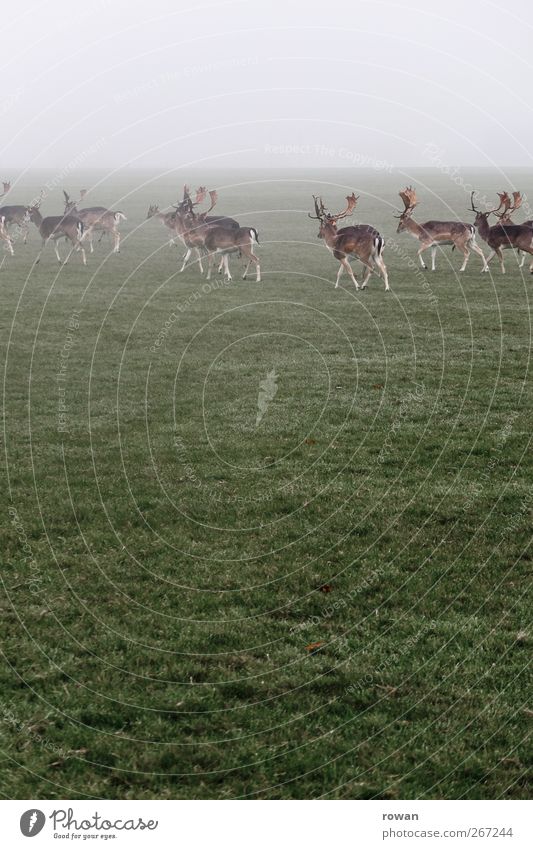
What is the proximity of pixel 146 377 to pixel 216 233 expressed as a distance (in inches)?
602

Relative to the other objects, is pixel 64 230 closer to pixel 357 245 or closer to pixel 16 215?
pixel 16 215

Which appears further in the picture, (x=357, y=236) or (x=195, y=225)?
(x=195, y=225)

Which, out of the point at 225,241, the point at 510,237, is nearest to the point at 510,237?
the point at 510,237

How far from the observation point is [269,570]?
8984 millimetres

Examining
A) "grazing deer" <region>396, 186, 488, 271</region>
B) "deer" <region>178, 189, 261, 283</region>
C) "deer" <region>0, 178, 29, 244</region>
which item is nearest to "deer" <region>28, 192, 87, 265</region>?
"deer" <region>0, 178, 29, 244</region>

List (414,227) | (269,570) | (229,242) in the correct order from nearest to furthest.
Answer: (269,570) < (229,242) < (414,227)

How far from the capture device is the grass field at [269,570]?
20.0ft

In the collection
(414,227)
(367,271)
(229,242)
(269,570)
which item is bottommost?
(269,570)

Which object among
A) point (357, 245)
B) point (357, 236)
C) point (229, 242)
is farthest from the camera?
point (229, 242)

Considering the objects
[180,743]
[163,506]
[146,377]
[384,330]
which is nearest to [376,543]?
[163,506]

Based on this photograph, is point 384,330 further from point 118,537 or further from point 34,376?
point 118,537

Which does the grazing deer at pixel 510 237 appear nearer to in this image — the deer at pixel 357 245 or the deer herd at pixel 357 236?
the deer herd at pixel 357 236

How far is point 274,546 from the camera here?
958cm

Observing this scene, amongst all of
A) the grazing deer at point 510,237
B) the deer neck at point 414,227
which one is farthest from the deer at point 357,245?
the grazing deer at point 510,237
